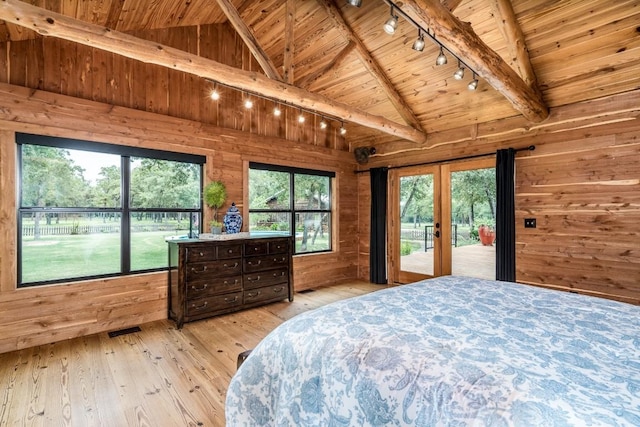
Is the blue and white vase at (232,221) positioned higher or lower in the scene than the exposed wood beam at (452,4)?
lower

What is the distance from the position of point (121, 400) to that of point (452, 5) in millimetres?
4006

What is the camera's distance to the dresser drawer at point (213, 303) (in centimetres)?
354

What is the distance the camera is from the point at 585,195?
3.66 m

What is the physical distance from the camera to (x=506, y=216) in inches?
164

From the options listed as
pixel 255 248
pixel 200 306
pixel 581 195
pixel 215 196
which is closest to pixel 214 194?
pixel 215 196

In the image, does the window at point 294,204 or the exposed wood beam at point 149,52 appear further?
the window at point 294,204

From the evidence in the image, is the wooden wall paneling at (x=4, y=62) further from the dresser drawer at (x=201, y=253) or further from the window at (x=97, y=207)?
the dresser drawer at (x=201, y=253)

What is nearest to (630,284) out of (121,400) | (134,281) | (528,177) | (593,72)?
(528,177)

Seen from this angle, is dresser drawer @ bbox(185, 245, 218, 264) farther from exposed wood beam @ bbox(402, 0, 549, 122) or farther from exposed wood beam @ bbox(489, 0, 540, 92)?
exposed wood beam @ bbox(489, 0, 540, 92)

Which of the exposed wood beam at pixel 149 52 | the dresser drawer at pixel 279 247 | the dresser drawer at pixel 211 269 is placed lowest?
the dresser drawer at pixel 211 269

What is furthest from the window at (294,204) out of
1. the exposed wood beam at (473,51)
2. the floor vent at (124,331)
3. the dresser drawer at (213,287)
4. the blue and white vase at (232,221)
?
the exposed wood beam at (473,51)

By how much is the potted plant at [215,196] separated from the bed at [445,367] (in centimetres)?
254

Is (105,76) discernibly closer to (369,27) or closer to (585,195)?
(369,27)

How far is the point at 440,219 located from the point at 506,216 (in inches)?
38.4
